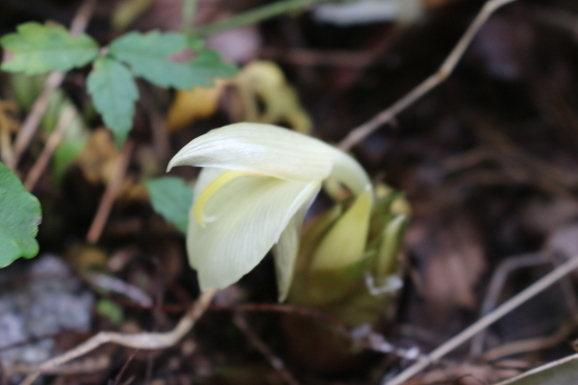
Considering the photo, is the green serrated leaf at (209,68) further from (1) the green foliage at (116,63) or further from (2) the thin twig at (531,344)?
(2) the thin twig at (531,344)

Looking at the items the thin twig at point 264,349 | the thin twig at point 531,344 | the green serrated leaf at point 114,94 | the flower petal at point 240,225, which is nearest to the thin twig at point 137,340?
the thin twig at point 264,349

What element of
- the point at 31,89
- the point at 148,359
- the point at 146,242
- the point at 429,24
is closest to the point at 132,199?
the point at 146,242

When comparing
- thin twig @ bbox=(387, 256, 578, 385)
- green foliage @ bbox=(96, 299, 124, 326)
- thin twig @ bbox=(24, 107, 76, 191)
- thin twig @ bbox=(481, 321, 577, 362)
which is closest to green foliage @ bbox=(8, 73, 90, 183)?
thin twig @ bbox=(24, 107, 76, 191)

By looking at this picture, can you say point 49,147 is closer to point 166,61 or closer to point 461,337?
point 166,61

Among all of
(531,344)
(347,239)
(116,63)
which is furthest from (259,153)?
(531,344)

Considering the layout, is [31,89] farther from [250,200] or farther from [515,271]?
[515,271]
